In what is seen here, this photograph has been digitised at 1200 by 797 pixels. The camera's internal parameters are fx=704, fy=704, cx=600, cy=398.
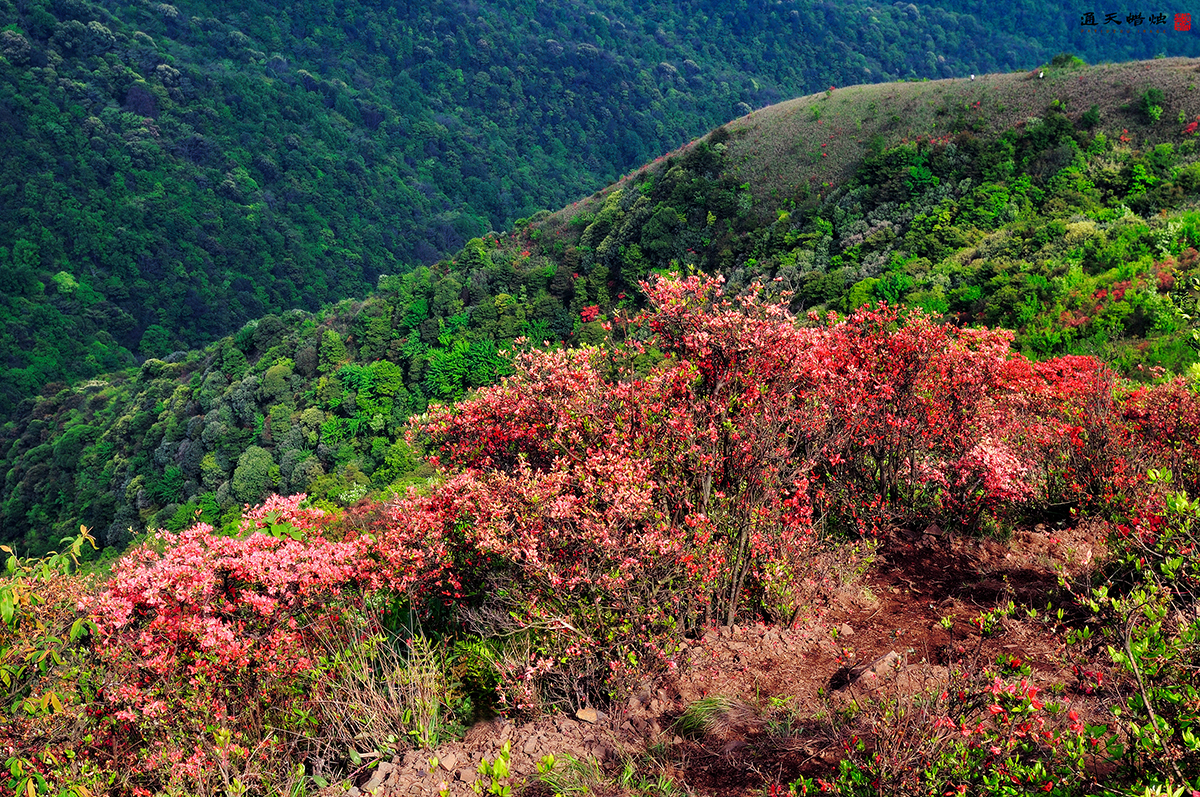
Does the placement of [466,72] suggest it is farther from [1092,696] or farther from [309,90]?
[1092,696]

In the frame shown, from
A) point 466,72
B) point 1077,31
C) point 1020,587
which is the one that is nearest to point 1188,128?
point 1020,587

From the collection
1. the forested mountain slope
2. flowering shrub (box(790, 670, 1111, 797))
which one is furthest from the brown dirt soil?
the forested mountain slope

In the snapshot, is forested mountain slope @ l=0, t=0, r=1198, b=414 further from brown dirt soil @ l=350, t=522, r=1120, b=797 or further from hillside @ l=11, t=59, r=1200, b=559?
brown dirt soil @ l=350, t=522, r=1120, b=797

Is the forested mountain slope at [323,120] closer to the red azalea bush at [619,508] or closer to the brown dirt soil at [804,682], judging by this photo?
the red azalea bush at [619,508]

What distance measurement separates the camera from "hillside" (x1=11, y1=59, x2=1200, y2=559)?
22.2m

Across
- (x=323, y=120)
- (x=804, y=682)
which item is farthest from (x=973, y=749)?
(x=323, y=120)

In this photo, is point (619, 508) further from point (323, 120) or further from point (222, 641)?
point (323, 120)

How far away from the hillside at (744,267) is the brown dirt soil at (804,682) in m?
12.9

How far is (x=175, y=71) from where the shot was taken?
100562mm

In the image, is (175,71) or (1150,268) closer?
(1150,268)

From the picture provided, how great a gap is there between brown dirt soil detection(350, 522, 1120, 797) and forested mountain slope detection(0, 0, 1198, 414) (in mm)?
84666

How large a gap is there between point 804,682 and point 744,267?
2991 centimetres

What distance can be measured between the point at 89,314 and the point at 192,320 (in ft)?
32.8

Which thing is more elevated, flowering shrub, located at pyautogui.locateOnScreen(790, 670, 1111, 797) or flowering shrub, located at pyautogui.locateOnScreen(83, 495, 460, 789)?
flowering shrub, located at pyautogui.locateOnScreen(790, 670, 1111, 797)
